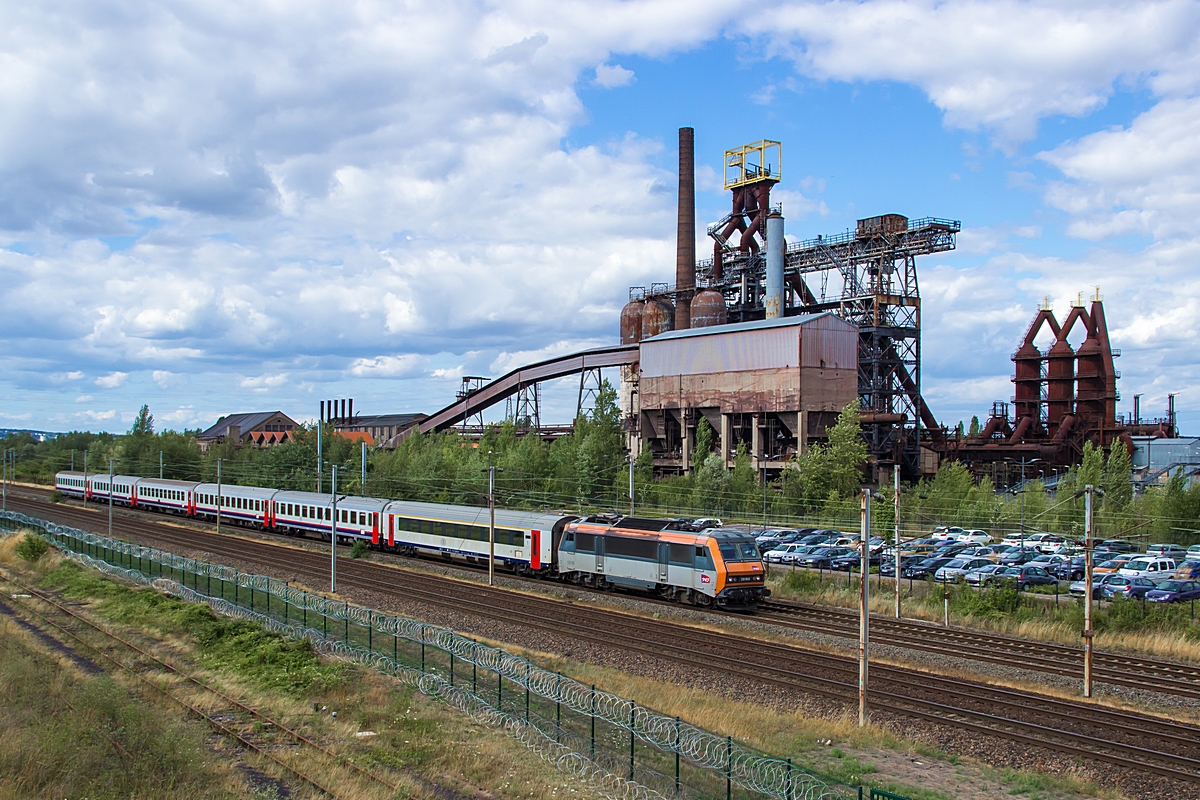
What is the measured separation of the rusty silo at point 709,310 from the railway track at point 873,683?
55.3 metres

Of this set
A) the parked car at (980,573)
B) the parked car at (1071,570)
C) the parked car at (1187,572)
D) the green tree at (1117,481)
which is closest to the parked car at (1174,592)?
the parked car at (1187,572)

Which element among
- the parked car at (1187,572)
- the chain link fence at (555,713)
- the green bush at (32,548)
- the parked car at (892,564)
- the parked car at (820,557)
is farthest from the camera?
the parked car at (820,557)

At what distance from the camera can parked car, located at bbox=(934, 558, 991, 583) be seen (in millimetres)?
42406

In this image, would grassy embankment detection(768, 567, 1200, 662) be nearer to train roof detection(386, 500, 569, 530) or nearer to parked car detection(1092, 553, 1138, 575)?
parked car detection(1092, 553, 1138, 575)

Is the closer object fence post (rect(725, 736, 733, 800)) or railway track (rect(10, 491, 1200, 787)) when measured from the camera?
fence post (rect(725, 736, 733, 800))

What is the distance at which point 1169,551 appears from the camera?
48.1 metres

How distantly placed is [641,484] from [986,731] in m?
55.4

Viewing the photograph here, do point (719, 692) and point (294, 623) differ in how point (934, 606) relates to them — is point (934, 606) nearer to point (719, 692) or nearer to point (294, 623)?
point (719, 692)

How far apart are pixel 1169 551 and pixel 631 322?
62.6 metres

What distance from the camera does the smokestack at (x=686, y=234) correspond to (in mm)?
92750

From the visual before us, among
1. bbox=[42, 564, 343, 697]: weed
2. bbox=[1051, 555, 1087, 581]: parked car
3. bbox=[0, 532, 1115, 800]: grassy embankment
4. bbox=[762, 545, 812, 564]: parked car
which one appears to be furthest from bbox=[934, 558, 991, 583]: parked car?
bbox=[42, 564, 343, 697]: weed

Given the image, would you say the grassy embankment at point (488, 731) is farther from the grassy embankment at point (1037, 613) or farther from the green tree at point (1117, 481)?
the green tree at point (1117, 481)

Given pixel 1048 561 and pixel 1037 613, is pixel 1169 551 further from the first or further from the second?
pixel 1037 613

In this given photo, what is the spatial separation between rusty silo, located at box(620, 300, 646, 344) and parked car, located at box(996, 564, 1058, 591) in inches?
Answer: 2497
